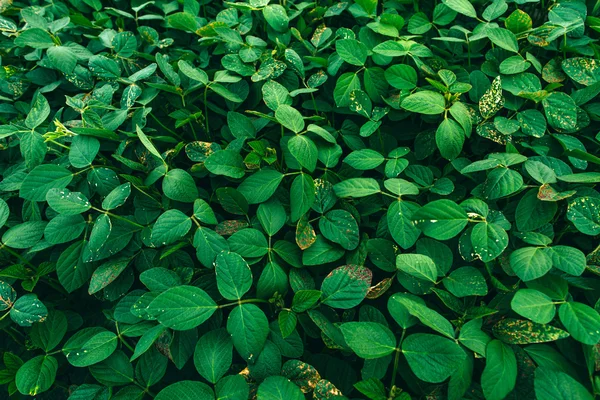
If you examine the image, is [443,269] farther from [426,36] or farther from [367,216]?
[426,36]

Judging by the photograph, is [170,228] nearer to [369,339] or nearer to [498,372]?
[369,339]

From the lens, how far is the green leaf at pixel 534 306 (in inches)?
36.2

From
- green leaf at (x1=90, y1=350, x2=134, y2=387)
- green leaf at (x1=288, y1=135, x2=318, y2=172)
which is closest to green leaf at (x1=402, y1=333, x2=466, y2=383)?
green leaf at (x1=288, y1=135, x2=318, y2=172)

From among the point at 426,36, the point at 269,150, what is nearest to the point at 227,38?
the point at 269,150

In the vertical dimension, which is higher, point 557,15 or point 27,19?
point 557,15

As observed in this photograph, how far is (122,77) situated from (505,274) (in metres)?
1.38

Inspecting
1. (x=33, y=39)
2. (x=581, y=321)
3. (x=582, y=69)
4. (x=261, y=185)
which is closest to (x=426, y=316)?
(x=581, y=321)

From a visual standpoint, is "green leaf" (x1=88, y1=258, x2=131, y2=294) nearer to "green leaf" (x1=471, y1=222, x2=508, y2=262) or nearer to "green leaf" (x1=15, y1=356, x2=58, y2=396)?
"green leaf" (x1=15, y1=356, x2=58, y2=396)

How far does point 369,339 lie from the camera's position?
38.6 inches

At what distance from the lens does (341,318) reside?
1170 millimetres

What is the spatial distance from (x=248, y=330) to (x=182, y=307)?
0.16m

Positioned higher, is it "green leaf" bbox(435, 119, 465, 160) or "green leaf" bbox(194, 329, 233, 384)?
"green leaf" bbox(435, 119, 465, 160)

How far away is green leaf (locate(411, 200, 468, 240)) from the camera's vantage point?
107 cm

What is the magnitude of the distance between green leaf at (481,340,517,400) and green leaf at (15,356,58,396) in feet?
3.45
